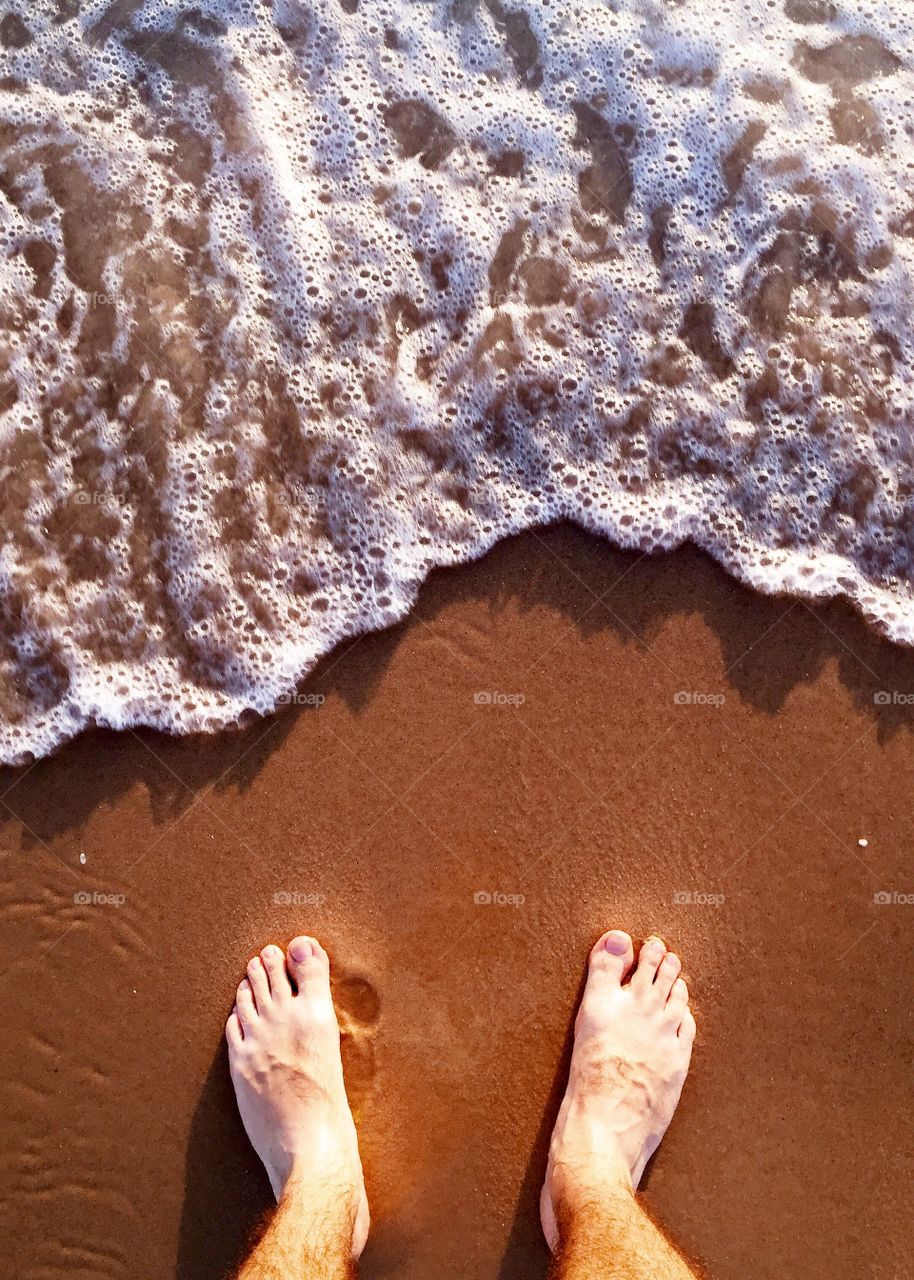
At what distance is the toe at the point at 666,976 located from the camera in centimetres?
240

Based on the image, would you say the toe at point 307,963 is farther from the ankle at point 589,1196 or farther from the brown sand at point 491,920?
the ankle at point 589,1196

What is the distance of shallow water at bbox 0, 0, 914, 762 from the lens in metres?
2.50

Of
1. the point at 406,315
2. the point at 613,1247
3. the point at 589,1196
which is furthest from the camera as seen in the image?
the point at 406,315

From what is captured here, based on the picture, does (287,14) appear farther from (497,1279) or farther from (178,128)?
(497,1279)

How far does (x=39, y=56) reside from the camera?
8.84ft

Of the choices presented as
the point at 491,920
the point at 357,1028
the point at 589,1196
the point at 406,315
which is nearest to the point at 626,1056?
the point at 589,1196

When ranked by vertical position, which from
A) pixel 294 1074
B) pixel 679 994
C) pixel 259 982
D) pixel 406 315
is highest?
pixel 406 315

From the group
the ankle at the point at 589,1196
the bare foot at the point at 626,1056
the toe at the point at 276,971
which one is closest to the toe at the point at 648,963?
the bare foot at the point at 626,1056

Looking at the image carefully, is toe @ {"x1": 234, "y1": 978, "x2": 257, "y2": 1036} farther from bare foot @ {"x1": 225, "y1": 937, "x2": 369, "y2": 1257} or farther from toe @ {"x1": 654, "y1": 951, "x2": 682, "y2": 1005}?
toe @ {"x1": 654, "y1": 951, "x2": 682, "y2": 1005}

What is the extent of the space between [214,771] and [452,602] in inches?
32.4

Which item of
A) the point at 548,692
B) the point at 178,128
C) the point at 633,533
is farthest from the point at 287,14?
the point at 548,692

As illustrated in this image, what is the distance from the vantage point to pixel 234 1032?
2.39m

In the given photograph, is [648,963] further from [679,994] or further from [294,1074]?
[294,1074]

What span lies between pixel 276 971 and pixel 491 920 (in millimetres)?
614
